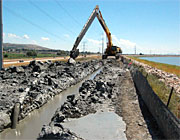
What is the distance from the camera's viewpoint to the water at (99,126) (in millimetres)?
6391

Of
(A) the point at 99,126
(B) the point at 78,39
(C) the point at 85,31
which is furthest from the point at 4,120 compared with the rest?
(C) the point at 85,31

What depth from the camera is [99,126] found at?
282 inches

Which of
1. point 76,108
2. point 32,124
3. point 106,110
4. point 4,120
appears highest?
point 76,108

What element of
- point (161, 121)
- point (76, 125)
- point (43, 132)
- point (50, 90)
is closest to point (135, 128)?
point (161, 121)

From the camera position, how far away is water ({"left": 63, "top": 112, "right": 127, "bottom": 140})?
21.0ft

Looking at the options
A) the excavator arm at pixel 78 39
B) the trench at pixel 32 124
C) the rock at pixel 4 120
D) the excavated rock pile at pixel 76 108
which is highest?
the excavator arm at pixel 78 39

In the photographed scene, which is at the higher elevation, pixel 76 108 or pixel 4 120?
pixel 76 108

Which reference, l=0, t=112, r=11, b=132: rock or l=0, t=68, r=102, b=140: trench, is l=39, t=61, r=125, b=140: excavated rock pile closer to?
l=0, t=68, r=102, b=140: trench

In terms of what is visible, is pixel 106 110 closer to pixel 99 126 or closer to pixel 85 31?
pixel 99 126

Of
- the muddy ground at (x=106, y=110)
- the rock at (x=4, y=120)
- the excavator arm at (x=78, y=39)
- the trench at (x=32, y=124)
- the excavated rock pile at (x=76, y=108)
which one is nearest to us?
the excavated rock pile at (x=76, y=108)

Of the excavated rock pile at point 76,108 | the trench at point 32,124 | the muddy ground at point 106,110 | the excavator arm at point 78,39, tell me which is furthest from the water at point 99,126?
the excavator arm at point 78,39

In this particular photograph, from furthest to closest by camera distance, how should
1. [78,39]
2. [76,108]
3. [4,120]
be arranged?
1. [78,39]
2. [76,108]
3. [4,120]

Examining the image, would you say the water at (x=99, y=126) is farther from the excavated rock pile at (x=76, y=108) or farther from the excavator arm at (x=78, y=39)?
the excavator arm at (x=78, y=39)

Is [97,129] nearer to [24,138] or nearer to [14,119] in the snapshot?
[24,138]
